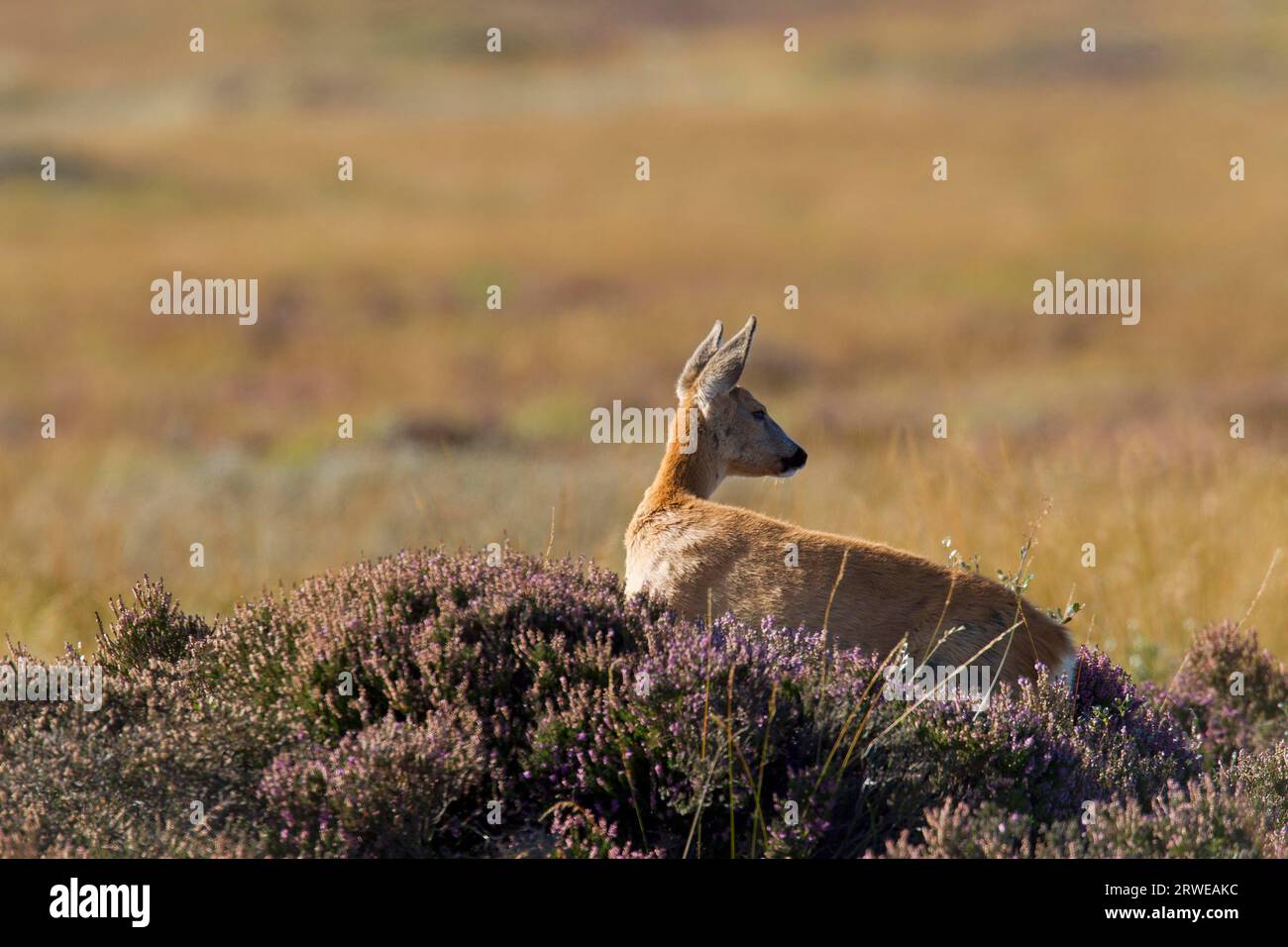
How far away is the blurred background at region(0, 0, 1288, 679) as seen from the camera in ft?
38.0

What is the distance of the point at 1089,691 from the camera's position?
282 inches

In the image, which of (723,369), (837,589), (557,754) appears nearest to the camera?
(557,754)

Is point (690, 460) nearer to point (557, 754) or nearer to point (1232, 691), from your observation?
point (557, 754)

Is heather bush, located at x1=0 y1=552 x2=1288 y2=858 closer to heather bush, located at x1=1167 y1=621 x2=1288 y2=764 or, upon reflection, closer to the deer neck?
the deer neck

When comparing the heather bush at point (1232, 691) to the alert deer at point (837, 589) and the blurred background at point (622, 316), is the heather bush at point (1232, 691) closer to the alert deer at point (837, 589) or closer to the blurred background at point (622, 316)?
the blurred background at point (622, 316)

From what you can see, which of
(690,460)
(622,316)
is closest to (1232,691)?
(690,460)

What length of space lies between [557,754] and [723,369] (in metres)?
2.60

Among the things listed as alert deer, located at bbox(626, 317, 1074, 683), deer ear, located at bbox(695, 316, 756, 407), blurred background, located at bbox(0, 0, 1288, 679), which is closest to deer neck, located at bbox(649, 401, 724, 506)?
deer ear, located at bbox(695, 316, 756, 407)

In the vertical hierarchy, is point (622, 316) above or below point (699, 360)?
above

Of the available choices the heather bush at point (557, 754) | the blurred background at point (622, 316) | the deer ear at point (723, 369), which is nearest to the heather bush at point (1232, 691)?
the blurred background at point (622, 316)

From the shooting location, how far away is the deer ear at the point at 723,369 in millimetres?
7555

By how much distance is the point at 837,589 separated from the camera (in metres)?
6.75

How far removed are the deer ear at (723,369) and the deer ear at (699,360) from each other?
50 millimetres
